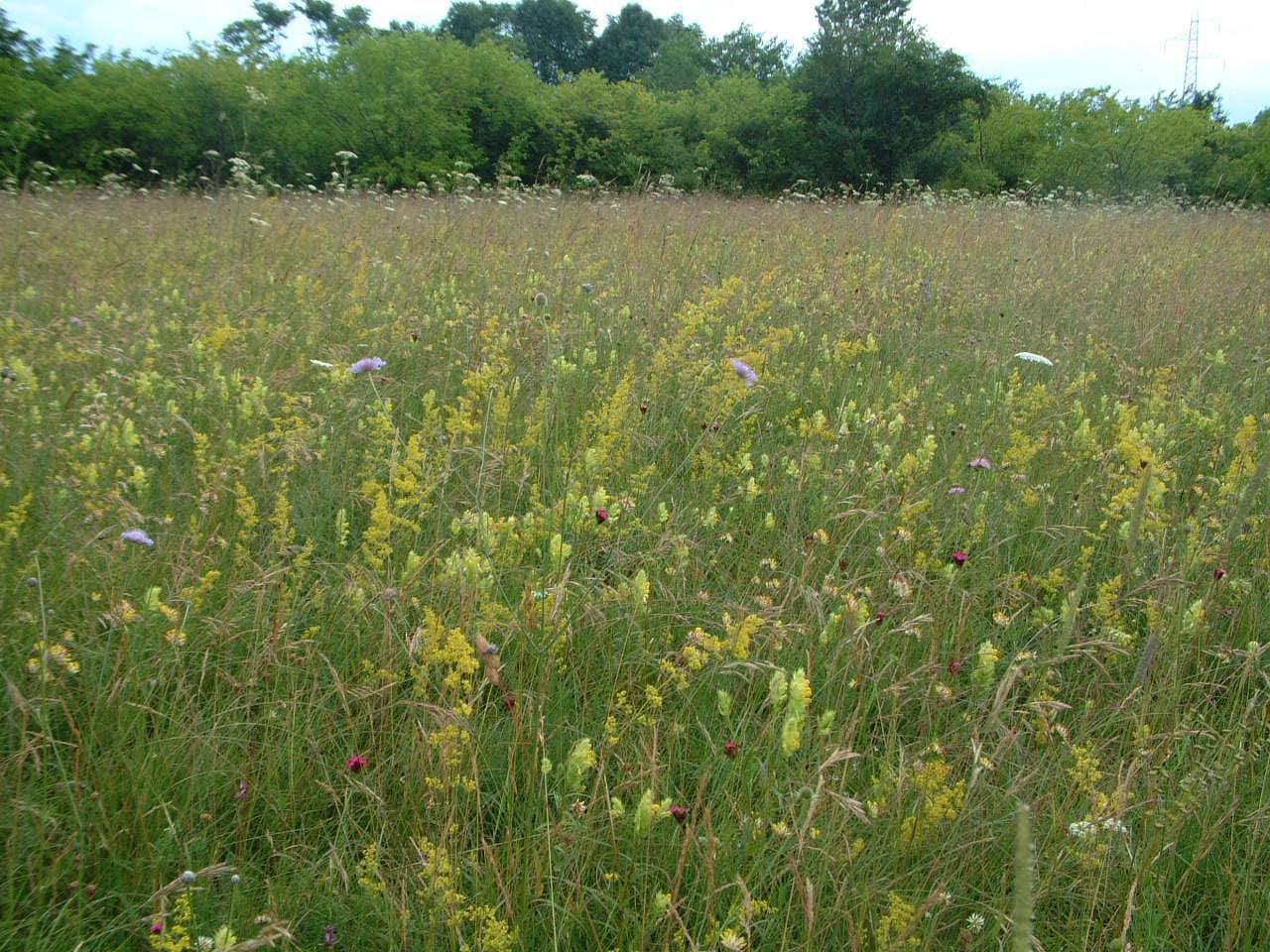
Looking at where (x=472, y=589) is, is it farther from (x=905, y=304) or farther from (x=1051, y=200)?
(x=1051, y=200)

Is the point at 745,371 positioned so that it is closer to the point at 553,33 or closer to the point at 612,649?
the point at 612,649

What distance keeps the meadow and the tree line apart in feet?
21.5

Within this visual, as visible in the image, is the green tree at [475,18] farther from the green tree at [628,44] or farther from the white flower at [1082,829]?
the white flower at [1082,829]

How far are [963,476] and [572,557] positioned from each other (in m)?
1.43

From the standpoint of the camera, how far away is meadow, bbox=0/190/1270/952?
4.84ft

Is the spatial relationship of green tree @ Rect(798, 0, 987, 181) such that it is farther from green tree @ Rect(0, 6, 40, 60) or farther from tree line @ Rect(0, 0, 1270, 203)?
green tree @ Rect(0, 6, 40, 60)

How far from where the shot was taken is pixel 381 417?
8.46 feet

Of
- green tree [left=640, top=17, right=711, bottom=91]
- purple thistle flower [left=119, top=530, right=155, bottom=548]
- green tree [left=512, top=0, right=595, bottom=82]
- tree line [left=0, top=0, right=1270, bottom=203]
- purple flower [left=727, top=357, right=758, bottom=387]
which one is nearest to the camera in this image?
purple thistle flower [left=119, top=530, right=155, bottom=548]

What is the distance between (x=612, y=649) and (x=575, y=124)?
58.1 feet

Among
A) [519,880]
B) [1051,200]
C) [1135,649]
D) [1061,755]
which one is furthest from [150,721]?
[1051,200]

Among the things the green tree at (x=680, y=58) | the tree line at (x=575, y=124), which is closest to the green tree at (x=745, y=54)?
the green tree at (x=680, y=58)

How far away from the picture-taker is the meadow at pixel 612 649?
58.1 inches

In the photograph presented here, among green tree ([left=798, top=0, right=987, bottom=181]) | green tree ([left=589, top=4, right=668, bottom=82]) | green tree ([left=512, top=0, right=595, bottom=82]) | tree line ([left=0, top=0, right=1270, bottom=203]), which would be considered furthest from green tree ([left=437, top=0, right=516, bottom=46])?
green tree ([left=798, top=0, right=987, bottom=181])

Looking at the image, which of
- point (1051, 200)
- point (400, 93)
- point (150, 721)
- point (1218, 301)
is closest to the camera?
point (150, 721)
